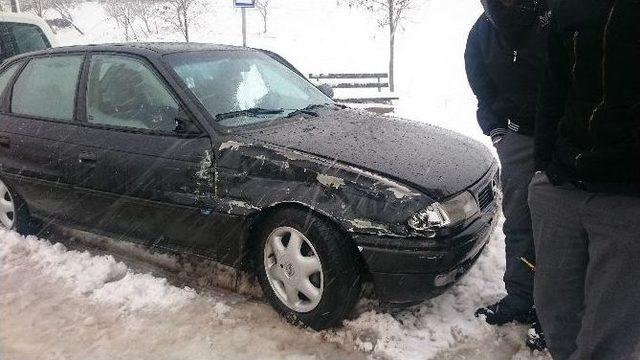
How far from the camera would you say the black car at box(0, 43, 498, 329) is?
2525 millimetres

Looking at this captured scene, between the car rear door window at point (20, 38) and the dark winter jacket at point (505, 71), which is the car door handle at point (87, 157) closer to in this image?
the dark winter jacket at point (505, 71)

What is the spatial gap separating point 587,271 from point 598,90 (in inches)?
25.3

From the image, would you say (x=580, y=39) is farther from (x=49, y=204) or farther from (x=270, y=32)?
(x=270, y=32)

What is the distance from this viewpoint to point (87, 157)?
3434 millimetres

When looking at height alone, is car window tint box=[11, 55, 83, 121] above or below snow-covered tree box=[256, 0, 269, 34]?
below

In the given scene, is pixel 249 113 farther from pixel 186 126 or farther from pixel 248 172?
pixel 248 172

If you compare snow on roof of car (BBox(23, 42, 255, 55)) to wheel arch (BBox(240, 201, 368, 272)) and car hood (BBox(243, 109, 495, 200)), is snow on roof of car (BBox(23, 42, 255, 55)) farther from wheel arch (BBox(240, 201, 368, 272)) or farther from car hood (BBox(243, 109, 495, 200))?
wheel arch (BBox(240, 201, 368, 272))

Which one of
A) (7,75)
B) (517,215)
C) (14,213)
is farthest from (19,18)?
(517,215)

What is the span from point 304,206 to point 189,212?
32.5 inches

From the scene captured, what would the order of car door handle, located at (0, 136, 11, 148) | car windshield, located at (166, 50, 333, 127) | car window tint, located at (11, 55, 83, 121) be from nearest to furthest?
1. car windshield, located at (166, 50, 333, 127)
2. car window tint, located at (11, 55, 83, 121)
3. car door handle, located at (0, 136, 11, 148)

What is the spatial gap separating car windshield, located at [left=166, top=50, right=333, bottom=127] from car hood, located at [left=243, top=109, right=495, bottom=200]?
0.20 meters

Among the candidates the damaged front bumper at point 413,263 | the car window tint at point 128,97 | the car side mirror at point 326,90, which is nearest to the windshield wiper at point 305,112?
the car side mirror at point 326,90

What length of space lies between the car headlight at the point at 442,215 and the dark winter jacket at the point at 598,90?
0.74 m

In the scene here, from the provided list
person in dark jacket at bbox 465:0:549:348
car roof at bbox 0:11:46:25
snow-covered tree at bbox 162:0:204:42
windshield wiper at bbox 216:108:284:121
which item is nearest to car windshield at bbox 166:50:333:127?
windshield wiper at bbox 216:108:284:121
